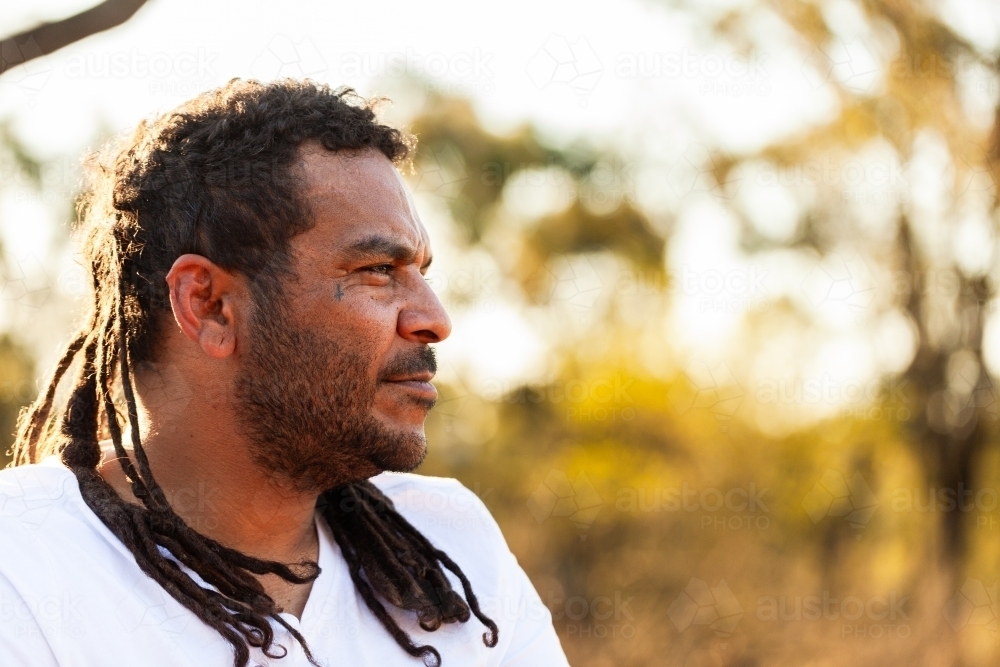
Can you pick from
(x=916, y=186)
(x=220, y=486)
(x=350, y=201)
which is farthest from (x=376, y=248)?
(x=916, y=186)

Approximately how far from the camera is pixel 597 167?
8.98 metres

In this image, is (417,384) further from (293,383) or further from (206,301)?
(206,301)

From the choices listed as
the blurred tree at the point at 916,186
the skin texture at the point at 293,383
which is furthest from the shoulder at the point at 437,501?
the blurred tree at the point at 916,186

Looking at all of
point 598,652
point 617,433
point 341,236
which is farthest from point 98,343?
point 617,433

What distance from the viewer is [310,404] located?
2.35 meters

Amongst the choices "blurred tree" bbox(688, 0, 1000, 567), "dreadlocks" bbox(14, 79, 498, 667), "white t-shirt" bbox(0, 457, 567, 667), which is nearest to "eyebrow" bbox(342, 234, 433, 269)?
"dreadlocks" bbox(14, 79, 498, 667)

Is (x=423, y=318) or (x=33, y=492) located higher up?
(x=423, y=318)

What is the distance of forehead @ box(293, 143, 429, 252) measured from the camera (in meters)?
2.40

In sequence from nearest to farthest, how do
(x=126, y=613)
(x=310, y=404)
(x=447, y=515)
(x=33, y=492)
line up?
(x=126, y=613) → (x=33, y=492) → (x=310, y=404) → (x=447, y=515)

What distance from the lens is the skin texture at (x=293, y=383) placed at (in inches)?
92.7

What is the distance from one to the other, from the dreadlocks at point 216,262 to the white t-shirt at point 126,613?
39 millimetres

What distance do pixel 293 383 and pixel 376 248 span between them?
1.15 ft

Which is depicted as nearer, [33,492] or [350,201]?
[33,492]

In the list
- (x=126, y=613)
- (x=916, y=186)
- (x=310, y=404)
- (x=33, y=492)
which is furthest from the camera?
(x=916, y=186)
